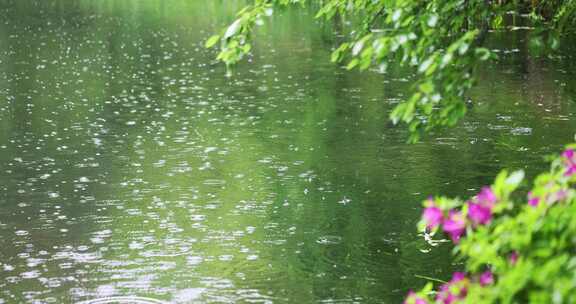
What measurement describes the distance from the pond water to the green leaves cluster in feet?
18.6

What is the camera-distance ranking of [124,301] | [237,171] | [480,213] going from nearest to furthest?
1. [480,213]
2. [124,301]
3. [237,171]

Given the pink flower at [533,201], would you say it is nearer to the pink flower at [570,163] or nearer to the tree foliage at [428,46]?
the pink flower at [570,163]

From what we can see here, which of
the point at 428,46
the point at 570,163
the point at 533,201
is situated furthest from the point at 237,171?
the point at 533,201

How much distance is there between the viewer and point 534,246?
384 centimetres

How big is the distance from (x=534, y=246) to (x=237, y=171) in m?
11.2

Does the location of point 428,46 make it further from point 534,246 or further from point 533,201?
point 534,246

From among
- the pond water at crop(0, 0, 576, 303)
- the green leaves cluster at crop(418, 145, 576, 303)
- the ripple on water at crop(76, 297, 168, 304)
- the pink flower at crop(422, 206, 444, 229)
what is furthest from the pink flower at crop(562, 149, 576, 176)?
the ripple on water at crop(76, 297, 168, 304)

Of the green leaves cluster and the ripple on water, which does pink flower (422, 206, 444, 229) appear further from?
the ripple on water

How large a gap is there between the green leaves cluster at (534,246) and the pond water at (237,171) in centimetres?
566

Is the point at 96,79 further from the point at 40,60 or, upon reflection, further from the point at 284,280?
the point at 284,280

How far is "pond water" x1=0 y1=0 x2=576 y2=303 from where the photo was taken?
33.6 feet

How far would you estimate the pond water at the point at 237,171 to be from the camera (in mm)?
10242

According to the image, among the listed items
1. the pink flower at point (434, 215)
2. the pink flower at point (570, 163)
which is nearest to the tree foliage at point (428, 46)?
the pink flower at point (570, 163)

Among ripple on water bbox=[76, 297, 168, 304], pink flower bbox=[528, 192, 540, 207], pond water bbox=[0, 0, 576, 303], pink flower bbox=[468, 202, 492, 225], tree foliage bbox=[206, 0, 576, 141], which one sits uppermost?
tree foliage bbox=[206, 0, 576, 141]
